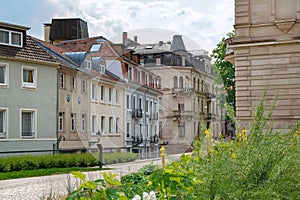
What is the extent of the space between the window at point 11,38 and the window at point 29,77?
1341 mm

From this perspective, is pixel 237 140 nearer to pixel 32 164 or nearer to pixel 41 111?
pixel 32 164

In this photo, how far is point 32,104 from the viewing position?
2833 cm

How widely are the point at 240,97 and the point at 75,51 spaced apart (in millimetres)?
15337

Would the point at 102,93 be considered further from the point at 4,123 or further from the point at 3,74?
the point at 3,74

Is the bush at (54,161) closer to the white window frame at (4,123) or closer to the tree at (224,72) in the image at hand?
the white window frame at (4,123)

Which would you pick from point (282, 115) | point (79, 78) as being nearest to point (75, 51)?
point (79, 78)

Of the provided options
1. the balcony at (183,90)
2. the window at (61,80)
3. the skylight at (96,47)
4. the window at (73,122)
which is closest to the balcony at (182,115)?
the balcony at (183,90)

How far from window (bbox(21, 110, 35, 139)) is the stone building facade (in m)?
12.5

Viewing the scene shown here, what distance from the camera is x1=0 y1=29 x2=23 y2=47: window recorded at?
2702 centimetres

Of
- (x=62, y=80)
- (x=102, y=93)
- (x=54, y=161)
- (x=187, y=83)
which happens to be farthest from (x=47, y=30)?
(x=187, y=83)

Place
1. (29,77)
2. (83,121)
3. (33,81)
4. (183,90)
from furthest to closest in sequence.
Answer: (33,81) → (29,77) → (83,121) → (183,90)

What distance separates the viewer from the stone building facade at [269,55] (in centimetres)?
1833

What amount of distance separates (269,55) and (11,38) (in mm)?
14288

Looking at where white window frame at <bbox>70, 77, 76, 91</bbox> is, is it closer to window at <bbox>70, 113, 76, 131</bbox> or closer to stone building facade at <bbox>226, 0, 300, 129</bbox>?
window at <bbox>70, 113, 76, 131</bbox>
